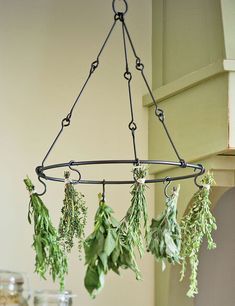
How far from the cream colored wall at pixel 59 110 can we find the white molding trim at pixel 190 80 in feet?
0.50

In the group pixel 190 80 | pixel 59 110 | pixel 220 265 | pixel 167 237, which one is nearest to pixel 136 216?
pixel 167 237

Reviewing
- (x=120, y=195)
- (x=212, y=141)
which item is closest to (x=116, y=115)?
(x=120, y=195)

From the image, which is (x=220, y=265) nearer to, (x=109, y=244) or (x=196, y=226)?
(x=196, y=226)

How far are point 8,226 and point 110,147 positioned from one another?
0.60 metres

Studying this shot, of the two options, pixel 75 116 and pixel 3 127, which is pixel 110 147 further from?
pixel 3 127

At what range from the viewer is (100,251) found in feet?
5.45

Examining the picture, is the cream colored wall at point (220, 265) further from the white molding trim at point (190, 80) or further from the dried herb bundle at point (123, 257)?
the dried herb bundle at point (123, 257)

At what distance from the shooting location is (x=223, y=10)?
2.78m

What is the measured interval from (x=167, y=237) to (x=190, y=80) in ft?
4.44

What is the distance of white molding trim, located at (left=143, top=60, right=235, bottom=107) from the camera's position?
2.73 m

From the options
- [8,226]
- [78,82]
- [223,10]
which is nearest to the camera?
[223,10]

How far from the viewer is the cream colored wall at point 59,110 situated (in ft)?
10.1

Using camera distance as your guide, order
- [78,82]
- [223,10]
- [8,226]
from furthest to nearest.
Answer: [78,82] → [8,226] → [223,10]

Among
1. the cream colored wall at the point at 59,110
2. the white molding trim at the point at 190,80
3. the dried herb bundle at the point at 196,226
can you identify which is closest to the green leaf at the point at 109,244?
the dried herb bundle at the point at 196,226
